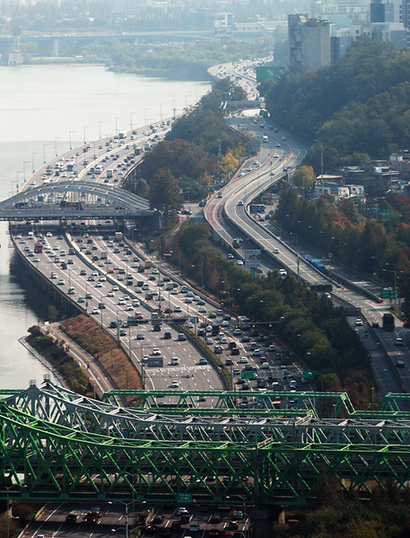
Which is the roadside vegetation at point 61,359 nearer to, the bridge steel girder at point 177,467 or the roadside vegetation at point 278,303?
the roadside vegetation at point 278,303

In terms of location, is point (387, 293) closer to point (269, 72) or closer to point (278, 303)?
point (278, 303)

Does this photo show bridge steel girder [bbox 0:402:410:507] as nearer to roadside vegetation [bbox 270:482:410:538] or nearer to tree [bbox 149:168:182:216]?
roadside vegetation [bbox 270:482:410:538]

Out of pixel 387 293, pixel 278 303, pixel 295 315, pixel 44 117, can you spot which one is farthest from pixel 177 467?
pixel 44 117

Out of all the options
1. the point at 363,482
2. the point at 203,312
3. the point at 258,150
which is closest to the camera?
the point at 363,482

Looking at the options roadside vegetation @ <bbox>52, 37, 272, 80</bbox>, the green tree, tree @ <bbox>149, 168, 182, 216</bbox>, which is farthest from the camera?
roadside vegetation @ <bbox>52, 37, 272, 80</bbox>

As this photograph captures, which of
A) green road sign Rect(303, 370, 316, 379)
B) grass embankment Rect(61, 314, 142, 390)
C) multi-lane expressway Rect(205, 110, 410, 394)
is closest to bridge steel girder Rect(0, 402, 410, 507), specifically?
green road sign Rect(303, 370, 316, 379)

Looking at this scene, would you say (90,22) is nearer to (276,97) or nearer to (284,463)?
(276,97)

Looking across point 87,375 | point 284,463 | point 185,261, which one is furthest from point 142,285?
point 284,463
